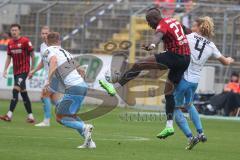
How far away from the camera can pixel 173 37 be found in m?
14.3

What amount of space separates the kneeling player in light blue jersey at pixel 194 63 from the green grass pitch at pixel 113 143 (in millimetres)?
531

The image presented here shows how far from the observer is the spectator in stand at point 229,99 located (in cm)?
2577

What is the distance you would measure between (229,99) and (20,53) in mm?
8038

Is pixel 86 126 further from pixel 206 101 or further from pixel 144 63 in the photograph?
pixel 206 101

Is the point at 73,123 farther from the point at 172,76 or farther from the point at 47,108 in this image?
the point at 47,108

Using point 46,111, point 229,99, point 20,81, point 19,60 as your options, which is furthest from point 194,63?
point 229,99

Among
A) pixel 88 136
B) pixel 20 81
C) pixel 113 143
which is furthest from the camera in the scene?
pixel 20 81

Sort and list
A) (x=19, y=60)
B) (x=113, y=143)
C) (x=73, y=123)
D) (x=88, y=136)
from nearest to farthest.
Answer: (x=88, y=136) → (x=73, y=123) → (x=113, y=143) → (x=19, y=60)

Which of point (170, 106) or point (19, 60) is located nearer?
point (170, 106)

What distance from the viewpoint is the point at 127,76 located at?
14625mm

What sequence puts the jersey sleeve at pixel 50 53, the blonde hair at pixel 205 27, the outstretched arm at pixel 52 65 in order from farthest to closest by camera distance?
the blonde hair at pixel 205 27 → the jersey sleeve at pixel 50 53 → the outstretched arm at pixel 52 65

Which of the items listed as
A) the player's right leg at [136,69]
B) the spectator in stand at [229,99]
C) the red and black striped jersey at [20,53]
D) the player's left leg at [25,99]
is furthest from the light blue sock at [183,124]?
the spectator in stand at [229,99]

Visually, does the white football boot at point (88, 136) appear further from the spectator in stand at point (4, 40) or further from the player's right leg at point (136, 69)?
the spectator in stand at point (4, 40)

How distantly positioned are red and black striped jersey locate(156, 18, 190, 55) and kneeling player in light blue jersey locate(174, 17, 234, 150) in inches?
9.1
